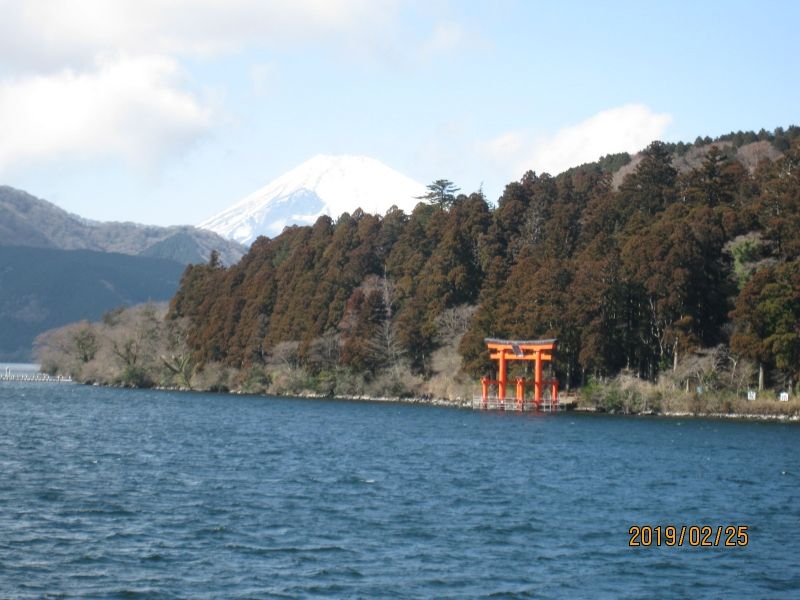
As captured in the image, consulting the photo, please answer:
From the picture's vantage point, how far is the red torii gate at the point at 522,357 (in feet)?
179

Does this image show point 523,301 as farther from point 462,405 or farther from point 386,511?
point 386,511

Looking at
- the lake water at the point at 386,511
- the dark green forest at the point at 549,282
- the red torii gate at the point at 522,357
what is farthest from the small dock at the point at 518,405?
the lake water at the point at 386,511

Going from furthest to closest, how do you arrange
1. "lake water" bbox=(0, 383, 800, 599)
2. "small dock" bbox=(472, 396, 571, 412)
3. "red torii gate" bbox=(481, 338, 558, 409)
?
1. "small dock" bbox=(472, 396, 571, 412)
2. "red torii gate" bbox=(481, 338, 558, 409)
3. "lake water" bbox=(0, 383, 800, 599)

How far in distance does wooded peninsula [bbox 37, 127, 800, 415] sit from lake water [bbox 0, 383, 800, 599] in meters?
10.2

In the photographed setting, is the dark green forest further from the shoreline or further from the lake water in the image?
the lake water

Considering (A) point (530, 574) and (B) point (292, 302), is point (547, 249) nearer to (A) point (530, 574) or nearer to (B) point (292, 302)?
(B) point (292, 302)

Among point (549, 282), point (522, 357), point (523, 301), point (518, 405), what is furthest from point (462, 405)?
point (549, 282)

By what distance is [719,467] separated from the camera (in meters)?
31.5

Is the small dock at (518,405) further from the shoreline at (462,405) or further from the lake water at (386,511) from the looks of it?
the lake water at (386,511)

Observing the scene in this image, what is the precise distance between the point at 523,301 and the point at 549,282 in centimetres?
197

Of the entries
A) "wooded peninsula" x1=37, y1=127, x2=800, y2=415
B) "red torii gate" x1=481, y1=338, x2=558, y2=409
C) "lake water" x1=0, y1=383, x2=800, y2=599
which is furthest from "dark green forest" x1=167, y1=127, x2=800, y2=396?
"lake water" x1=0, y1=383, x2=800, y2=599

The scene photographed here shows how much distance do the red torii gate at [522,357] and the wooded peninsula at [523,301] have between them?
1626 mm

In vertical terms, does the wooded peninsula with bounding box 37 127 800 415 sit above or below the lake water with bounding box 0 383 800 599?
above

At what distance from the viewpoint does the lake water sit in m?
16.8
